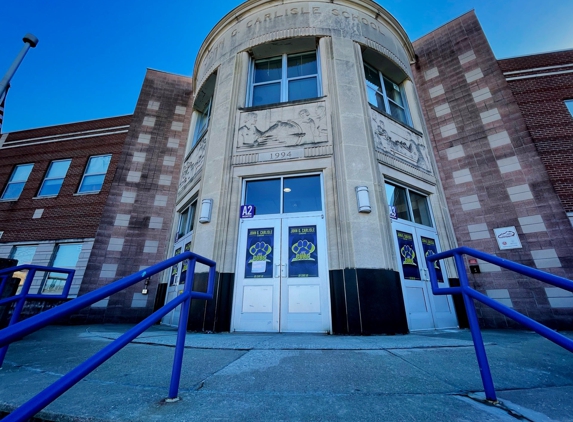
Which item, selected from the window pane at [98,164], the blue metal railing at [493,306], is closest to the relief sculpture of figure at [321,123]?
the blue metal railing at [493,306]

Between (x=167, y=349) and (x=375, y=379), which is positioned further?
(x=167, y=349)

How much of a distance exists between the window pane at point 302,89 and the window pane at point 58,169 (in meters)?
11.5

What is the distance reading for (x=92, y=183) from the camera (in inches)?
445

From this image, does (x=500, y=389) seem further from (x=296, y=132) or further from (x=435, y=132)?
(x=435, y=132)

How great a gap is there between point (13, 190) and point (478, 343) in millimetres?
17919

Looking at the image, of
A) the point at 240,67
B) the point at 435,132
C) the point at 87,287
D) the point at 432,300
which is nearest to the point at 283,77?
the point at 240,67

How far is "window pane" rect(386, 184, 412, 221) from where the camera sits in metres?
6.54

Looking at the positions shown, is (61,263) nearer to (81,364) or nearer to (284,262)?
(284,262)

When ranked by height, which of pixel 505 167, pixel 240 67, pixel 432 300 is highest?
pixel 240 67

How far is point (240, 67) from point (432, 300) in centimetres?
850

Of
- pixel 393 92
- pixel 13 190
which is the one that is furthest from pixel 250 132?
pixel 13 190

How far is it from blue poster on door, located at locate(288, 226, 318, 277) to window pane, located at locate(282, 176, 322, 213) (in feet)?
1.75

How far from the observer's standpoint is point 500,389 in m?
1.96

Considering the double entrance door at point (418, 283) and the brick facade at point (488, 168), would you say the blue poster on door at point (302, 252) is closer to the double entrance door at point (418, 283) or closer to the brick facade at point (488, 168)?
the double entrance door at point (418, 283)
